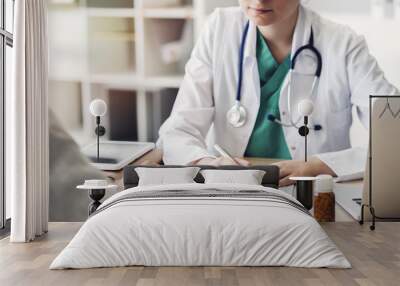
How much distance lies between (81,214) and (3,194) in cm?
85

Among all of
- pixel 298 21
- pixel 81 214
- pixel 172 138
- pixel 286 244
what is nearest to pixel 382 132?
pixel 298 21

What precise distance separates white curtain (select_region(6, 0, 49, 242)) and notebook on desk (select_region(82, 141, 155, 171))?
0.72 m

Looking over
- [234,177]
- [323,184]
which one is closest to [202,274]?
[234,177]

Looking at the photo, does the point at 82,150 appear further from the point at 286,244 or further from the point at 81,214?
the point at 286,244

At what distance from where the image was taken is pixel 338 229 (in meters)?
5.78

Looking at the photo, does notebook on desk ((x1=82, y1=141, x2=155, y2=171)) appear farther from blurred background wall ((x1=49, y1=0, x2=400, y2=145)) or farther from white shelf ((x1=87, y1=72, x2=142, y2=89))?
white shelf ((x1=87, y1=72, x2=142, y2=89))

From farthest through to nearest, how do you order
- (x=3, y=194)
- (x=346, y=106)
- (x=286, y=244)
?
(x=346, y=106), (x=3, y=194), (x=286, y=244)

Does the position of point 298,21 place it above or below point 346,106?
above

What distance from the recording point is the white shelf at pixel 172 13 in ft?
20.3

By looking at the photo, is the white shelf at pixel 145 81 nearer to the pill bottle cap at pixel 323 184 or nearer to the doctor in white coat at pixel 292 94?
the doctor in white coat at pixel 292 94

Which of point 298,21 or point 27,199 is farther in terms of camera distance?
point 298,21

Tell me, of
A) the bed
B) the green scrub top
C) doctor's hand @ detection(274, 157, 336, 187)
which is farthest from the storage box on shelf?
the bed

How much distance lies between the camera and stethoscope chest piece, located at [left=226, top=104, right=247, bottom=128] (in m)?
6.09

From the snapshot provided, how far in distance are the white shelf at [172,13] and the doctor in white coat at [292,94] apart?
18.9 inches
